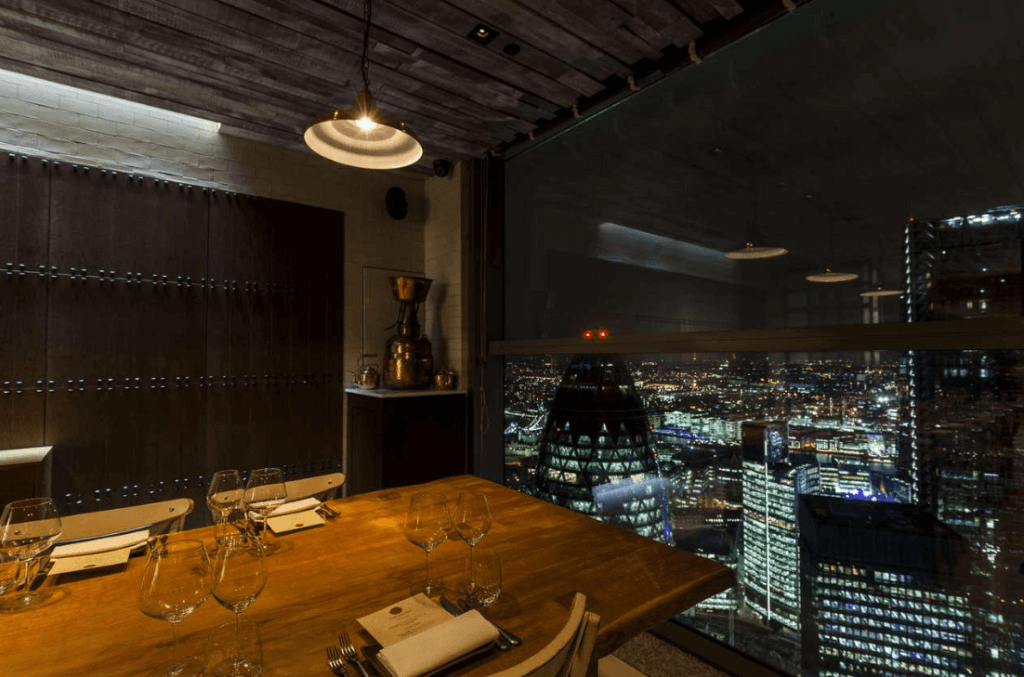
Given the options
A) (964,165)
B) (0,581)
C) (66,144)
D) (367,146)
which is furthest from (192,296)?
(964,165)

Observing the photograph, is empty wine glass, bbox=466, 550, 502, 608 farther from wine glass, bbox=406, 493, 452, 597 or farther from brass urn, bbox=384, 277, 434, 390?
brass urn, bbox=384, 277, 434, 390

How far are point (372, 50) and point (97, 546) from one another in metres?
2.22

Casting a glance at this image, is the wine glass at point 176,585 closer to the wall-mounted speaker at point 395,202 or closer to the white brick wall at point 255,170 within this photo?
the white brick wall at point 255,170

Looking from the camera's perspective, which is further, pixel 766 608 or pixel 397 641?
pixel 766 608

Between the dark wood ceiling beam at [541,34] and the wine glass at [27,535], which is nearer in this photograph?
the wine glass at [27,535]

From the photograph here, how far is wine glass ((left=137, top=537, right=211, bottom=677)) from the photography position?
864 mm

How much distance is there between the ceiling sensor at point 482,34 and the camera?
221cm

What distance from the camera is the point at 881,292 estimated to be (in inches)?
68.9

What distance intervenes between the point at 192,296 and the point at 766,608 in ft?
11.3

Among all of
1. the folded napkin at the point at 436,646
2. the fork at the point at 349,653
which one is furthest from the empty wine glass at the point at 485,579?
the fork at the point at 349,653

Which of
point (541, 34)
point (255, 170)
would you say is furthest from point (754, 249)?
point (255, 170)

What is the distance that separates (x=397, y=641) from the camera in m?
0.91

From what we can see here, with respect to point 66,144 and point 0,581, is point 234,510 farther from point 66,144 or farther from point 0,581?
point 66,144

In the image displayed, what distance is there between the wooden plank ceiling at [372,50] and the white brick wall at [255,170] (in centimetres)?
19
